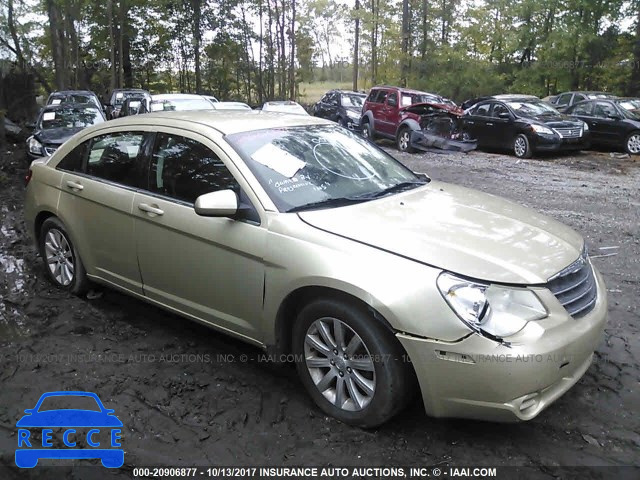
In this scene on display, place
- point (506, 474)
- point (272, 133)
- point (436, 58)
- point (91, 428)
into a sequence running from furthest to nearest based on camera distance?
1. point (436, 58)
2. point (272, 133)
3. point (91, 428)
4. point (506, 474)

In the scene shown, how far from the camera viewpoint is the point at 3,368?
12.6 feet

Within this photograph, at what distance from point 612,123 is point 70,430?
1568cm

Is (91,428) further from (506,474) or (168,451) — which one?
(506,474)

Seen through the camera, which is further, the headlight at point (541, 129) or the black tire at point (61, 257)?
the headlight at point (541, 129)

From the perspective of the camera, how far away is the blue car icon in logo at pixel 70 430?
2.97 meters

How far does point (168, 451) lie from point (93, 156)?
264 cm

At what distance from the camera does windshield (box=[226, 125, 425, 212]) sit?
3510 millimetres

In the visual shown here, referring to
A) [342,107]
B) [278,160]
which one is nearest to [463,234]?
[278,160]

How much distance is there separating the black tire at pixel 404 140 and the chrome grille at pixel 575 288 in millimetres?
13592

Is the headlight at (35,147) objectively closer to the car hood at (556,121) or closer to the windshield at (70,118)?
the windshield at (70,118)

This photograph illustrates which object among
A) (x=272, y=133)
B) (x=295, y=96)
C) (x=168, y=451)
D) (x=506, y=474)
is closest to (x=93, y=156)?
(x=272, y=133)

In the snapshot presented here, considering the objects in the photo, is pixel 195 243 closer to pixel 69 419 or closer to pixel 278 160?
pixel 278 160

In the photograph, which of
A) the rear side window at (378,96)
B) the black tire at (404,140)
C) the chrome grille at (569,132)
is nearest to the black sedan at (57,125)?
the black tire at (404,140)

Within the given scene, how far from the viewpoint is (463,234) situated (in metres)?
3.14
